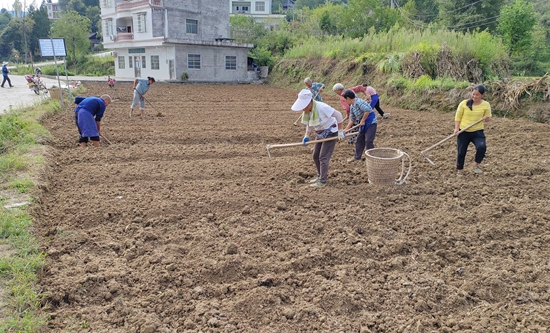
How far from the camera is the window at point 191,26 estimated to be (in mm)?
31403

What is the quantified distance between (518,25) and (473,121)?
22950 mm

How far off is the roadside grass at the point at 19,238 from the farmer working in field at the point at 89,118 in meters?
0.84

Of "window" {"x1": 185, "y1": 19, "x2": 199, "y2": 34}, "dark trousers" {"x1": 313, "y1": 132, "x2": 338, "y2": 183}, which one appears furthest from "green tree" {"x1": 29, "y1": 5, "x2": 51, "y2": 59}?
"dark trousers" {"x1": 313, "y1": 132, "x2": 338, "y2": 183}

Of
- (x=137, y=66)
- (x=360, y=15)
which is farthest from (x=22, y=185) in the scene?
(x=360, y=15)

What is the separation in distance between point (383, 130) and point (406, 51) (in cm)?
839

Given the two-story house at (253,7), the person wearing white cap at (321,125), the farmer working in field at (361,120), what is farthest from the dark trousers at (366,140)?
the two-story house at (253,7)

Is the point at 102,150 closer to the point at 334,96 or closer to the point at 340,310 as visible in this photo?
the point at 340,310

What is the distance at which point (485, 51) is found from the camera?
15.8 meters

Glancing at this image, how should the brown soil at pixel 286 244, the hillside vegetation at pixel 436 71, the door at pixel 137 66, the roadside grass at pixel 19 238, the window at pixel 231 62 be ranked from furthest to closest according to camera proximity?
the door at pixel 137 66, the window at pixel 231 62, the hillside vegetation at pixel 436 71, the brown soil at pixel 286 244, the roadside grass at pixel 19 238

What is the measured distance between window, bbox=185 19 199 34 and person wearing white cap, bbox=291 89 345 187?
2832 cm

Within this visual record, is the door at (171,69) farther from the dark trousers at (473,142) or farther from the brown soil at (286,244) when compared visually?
the dark trousers at (473,142)

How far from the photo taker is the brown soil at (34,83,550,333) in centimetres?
330

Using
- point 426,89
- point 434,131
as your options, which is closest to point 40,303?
point 434,131

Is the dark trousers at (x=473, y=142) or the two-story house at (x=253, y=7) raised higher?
the two-story house at (x=253, y=7)
